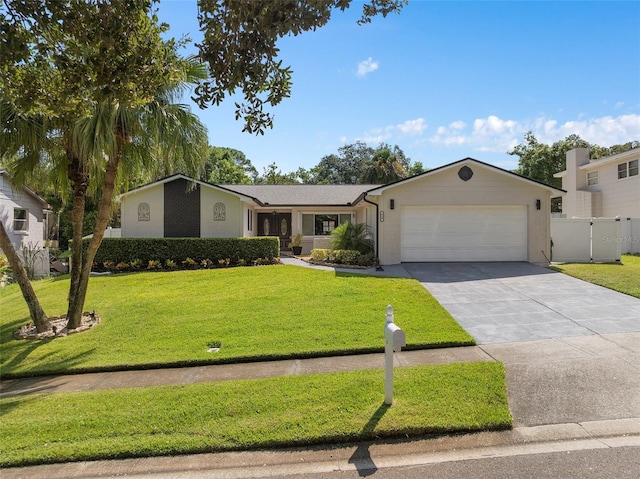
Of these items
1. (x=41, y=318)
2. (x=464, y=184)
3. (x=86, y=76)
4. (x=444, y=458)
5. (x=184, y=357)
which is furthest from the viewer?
(x=464, y=184)

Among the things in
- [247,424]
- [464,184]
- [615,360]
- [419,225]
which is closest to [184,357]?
[247,424]

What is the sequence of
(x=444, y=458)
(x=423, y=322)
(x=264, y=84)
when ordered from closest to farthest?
(x=444, y=458), (x=264, y=84), (x=423, y=322)

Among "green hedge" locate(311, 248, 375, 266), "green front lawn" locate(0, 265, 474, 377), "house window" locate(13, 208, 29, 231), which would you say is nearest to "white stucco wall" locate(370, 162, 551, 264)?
"green hedge" locate(311, 248, 375, 266)

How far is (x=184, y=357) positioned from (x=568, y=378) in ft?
19.8

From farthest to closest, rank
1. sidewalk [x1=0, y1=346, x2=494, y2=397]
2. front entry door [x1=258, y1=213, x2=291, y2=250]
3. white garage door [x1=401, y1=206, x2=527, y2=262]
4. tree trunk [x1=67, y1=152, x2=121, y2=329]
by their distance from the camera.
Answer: front entry door [x1=258, y1=213, x2=291, y2=250] → white garage door [x1=401, y1=206, x2=527, y2=262] → tree trunk [x1=67, y1=152, x2=121, y2=329] → sidewalk [x1=0, y1=346, x2=494, y2=397]

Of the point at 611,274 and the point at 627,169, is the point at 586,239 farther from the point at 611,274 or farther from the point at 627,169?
the point at 627,169

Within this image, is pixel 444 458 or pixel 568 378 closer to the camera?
pixel 444 458

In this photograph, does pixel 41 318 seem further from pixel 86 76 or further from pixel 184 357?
pixel 86 76

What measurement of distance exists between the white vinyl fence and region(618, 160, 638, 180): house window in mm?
7409

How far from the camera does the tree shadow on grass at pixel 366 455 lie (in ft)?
11.7

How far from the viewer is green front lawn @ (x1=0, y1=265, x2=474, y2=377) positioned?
6840 millimetres

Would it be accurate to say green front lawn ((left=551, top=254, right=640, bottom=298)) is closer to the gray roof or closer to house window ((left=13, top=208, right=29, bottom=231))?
the gray roof

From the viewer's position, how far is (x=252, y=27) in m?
4.30

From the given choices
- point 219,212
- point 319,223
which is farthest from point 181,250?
point 319,223
